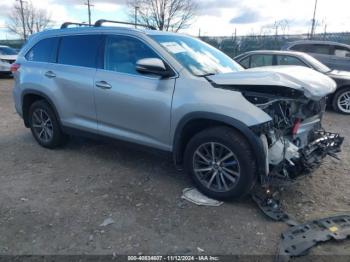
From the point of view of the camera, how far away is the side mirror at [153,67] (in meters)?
3.66

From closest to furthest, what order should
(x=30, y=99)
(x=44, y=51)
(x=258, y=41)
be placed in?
(x=44, y=51) < (x=30, y=99) < (x=258, y=41)

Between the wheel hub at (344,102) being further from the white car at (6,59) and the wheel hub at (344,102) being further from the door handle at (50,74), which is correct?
the white car at (6,59)

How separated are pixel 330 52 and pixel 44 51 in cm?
902

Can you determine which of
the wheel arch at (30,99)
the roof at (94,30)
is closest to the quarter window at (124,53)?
the roof at (94,30)

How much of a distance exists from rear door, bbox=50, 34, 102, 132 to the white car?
460 inches

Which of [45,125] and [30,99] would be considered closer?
[45,125]

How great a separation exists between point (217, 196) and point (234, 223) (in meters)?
0.43

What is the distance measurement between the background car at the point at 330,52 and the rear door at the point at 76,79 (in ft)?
27.4

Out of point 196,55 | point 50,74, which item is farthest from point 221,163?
point 50,74

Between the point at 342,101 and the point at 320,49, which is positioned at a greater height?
the point at 320,49

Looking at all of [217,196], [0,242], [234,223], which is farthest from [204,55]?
[0,242]

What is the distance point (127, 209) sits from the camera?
3582mm

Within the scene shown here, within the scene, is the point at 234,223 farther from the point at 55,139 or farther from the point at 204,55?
the point at 55,139

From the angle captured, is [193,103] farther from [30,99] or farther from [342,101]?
[342,101]
